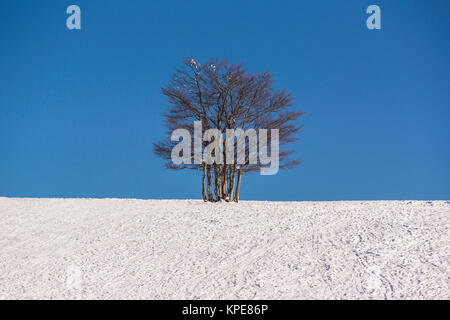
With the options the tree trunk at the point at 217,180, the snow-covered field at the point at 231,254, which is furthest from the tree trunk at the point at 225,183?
the snow-covered field at the point at 231,254

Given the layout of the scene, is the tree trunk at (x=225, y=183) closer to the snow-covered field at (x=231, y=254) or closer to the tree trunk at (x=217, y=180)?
the tree trunk at (x=217, y=180)

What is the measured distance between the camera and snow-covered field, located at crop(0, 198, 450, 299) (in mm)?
8148

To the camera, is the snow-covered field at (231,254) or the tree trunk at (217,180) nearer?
the snow-covered field at (231,254)

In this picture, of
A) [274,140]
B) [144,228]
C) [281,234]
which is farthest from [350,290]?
[274,140]

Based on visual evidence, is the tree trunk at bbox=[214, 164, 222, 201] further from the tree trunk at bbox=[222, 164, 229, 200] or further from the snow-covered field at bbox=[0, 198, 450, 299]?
the snow-covered field at bbox=[0, 198, 450, 299]

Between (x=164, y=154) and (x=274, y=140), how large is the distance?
5.23m

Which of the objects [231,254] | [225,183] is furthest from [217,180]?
[231,254]

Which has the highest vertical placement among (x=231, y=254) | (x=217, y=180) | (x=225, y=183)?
(x=217, y=180)

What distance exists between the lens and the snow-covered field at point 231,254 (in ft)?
26.7

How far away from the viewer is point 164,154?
62.8 ft

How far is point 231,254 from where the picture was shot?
977 cm

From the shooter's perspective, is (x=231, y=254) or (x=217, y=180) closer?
(x=231, y=254)

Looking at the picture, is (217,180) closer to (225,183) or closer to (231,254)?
(225,183)

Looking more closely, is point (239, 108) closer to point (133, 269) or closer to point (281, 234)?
point (281, 234)
